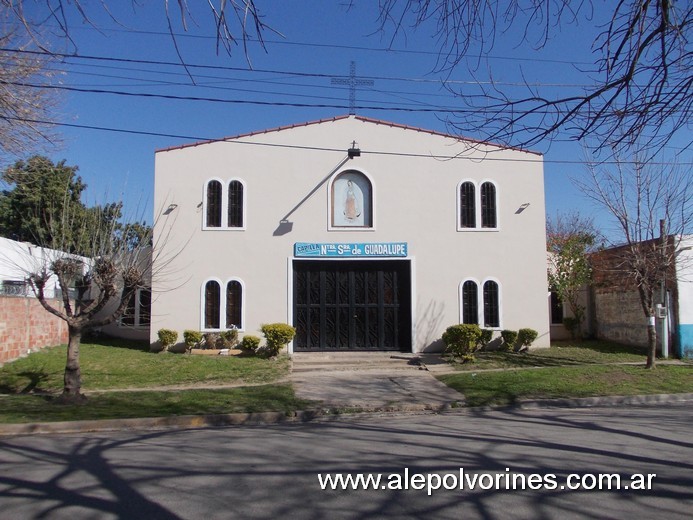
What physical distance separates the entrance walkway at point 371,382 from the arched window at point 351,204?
4033 mm

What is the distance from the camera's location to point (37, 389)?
12.9 metres

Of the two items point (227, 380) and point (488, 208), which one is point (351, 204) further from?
point (227, 380)

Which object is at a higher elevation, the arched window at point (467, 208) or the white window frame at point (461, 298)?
the arched window at point (467, 208)

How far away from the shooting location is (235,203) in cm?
1761

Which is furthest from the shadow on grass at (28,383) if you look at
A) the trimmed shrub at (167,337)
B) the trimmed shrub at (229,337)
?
the trimmed shrub at (229,337)

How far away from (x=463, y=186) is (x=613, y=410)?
896 cm

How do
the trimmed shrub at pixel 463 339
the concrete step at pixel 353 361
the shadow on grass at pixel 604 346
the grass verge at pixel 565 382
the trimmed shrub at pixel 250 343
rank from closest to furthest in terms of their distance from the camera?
the grass verge at pixel 565 382
the concrete step at pixel 353 361
the trimmed shrub at pixel 463 339
the trimmed shrub at pixel 250 343
the shadow on grass at pixel 604 346

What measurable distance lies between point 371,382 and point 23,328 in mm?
9963

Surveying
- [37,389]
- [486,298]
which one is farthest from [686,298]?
[37,389]

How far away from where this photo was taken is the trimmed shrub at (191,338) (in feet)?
54.8

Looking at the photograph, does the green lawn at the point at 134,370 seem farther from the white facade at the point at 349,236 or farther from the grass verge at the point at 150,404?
the white facade at the point at 349,236

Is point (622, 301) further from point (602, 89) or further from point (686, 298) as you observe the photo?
point (602, 89)

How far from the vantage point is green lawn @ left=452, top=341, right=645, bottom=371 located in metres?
15.4

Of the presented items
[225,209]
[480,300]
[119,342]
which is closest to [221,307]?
[225,209]
